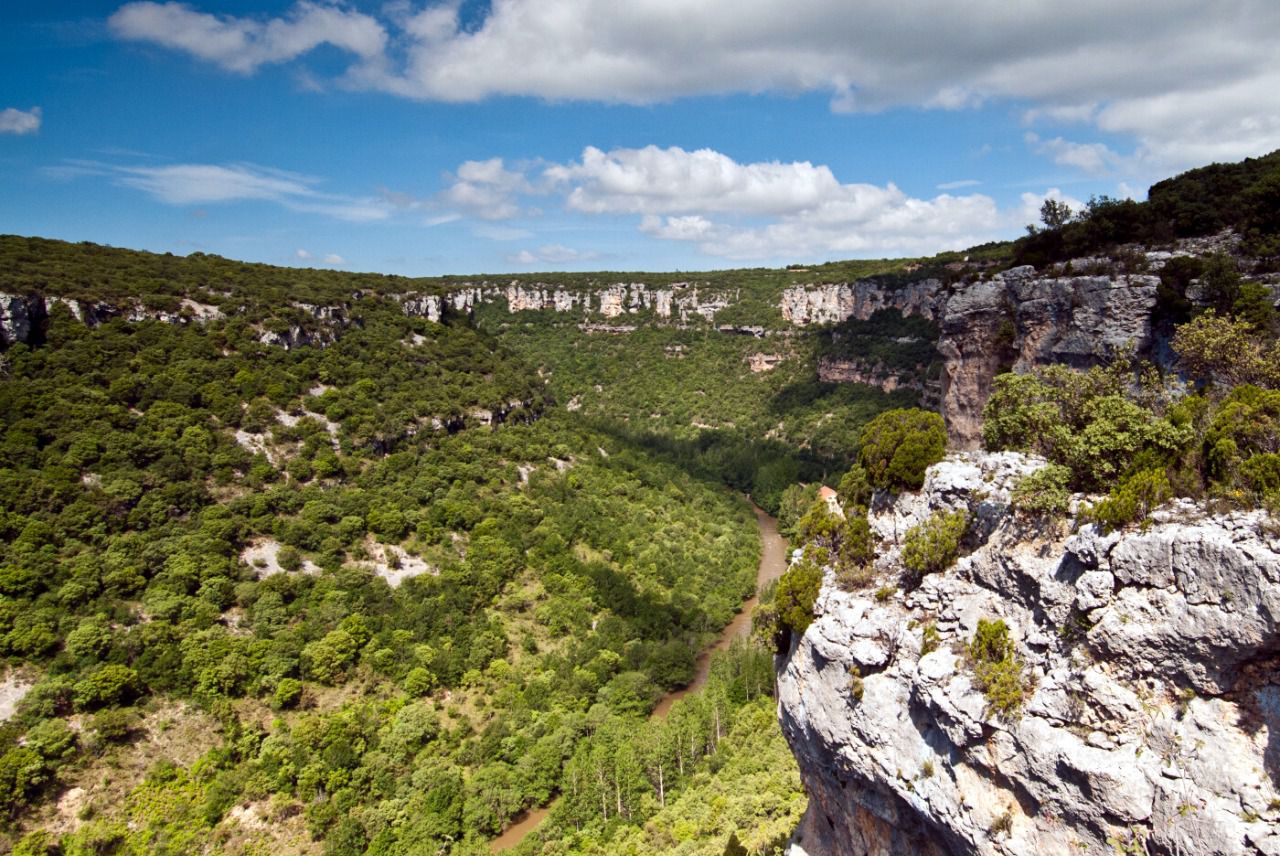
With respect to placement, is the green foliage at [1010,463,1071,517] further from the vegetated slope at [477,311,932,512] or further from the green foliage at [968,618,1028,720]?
the vegetated slope at [477,311,932,512]

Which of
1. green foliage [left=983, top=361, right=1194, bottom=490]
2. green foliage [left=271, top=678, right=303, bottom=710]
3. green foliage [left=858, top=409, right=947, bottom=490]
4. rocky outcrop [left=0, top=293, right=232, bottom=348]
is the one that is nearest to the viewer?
green foliage [left=983, top=361, right=1194, bottom=490]

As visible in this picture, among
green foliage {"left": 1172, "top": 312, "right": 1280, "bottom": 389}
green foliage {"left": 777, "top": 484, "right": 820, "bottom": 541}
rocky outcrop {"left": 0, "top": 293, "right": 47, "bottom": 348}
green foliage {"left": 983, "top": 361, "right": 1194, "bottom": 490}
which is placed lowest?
green foliage {"left": 777, "top": 484, "right": 820, "bottom": 541}

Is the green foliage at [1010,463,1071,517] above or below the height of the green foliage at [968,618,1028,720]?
above

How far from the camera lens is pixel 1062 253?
2166cm

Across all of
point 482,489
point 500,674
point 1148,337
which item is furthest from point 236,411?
point 1148,337

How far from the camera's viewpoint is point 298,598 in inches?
1443

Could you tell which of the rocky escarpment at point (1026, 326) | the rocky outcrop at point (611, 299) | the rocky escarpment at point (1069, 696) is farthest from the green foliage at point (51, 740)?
the rocky outcrop at point (611, 299)

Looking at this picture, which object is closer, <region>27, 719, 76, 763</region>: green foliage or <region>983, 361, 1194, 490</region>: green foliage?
<region>983, 361, 1194, 490</region>: green foliage

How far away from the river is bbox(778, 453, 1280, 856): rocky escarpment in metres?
14.1

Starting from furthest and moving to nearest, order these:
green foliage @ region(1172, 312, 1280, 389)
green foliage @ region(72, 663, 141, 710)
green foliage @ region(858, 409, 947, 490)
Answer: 1. green foliage @ region(72, 663, 141, 710)
2. green foliage @ region(858, 409, 947, 490)
3. green foliage @ region(1172, 312, 1280, 389)

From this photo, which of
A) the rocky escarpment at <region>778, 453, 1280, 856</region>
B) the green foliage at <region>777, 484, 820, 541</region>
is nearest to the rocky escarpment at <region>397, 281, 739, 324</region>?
the green foliage at <region>777, 484, 820, 541</region>

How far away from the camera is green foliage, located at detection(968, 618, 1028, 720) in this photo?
9.71m

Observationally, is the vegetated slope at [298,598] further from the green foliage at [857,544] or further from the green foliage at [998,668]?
the green foliage at [998,668]

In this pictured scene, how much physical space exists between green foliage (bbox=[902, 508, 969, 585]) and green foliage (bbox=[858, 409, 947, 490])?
158cm
